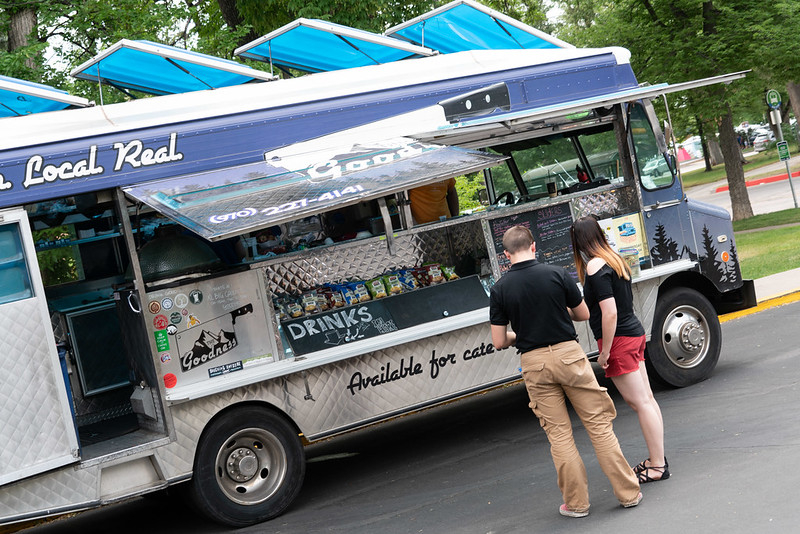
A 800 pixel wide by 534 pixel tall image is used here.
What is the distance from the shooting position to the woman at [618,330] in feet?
17.9

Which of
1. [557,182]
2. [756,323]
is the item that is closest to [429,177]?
[557,182]

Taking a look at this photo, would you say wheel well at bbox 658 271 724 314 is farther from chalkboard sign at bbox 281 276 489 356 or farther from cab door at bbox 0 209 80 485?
cab door at bbox 0 209 80 485

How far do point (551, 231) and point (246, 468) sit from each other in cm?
345

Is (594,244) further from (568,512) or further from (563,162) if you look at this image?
(563,162)

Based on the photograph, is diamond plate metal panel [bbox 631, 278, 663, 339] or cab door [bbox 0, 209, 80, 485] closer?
cab door [bbox 0, 209, 80, 485]

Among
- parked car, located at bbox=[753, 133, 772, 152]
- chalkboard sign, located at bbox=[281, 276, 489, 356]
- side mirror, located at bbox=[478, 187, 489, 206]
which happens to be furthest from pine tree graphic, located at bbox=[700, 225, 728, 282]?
parked car, located at bbox=[753, 133, 772, 152]

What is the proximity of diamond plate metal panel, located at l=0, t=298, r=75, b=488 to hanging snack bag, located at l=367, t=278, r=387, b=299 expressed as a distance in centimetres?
257

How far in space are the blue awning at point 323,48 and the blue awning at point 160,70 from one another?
39 centimetres

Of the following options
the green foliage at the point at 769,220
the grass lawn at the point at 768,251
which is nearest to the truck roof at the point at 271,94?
the grass lawn at the point at 768,251

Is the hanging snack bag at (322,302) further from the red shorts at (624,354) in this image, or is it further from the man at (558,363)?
the red shorts at (624,354)

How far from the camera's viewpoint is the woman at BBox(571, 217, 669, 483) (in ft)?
17.9

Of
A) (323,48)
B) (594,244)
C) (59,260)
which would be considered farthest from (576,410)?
(59,260)

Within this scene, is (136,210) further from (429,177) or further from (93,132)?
(429,177)

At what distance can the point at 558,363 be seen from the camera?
5.20 m
